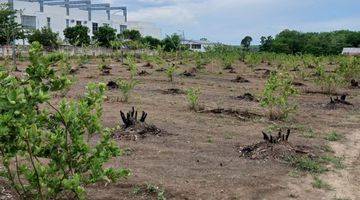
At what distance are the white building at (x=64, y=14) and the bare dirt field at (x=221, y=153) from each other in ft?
139

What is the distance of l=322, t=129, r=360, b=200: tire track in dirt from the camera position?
19.0 feet

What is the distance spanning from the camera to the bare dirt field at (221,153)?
5582mm

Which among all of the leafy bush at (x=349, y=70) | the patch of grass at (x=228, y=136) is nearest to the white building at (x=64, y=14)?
the leafy bush at (x=349, y=70)

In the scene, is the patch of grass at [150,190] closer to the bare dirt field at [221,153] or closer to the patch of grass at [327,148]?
the bare dirt field at [221,153]

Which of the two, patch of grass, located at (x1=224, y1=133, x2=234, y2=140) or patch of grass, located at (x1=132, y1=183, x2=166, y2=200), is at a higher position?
patch of grass, located at (x1=132, y1=183, x2=166, y2=200)

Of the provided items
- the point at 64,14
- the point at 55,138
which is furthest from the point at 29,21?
the point at 55,138

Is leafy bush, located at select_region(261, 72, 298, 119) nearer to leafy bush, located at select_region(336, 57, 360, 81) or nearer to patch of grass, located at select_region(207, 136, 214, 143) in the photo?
patch of grass, located at select_region(207, 136, 214, 143)

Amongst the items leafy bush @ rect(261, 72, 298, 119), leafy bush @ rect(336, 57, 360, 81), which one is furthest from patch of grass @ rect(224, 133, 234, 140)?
leafy bush @ rect(336, 57, 360, 81)

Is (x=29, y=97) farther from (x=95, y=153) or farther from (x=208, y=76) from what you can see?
(x=208, y=76)

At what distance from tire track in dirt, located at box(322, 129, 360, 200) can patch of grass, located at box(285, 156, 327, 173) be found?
7.0 inches

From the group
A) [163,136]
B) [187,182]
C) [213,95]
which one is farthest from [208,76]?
[187,182]

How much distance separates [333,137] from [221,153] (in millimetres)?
2504

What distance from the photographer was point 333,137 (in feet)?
28.7

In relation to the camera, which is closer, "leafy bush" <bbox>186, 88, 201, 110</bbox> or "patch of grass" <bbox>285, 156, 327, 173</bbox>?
"patch of grass" <bbox>285, 156, 327, 173</bbox>
